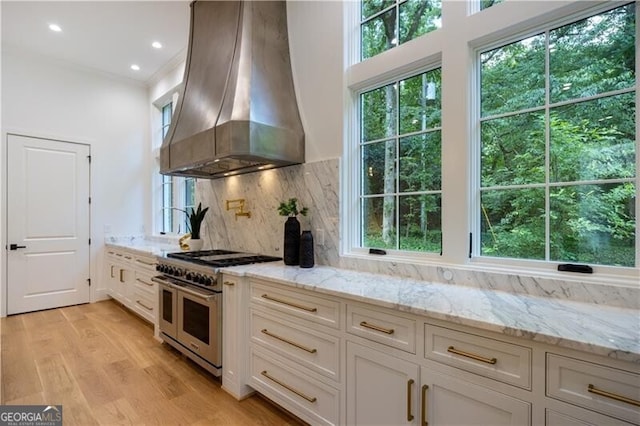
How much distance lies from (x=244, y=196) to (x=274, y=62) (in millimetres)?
1313

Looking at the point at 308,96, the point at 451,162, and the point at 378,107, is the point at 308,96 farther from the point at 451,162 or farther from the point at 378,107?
the point at 451,162

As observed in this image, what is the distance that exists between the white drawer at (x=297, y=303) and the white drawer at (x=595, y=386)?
36.3 inches

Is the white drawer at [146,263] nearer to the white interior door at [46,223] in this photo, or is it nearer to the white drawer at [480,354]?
the white interior door at [46,223]

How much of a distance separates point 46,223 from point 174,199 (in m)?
1.63

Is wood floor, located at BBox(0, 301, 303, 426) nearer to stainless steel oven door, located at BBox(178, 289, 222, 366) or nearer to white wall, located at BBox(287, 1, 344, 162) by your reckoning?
stainless steel oven door, located at BBox(178, 289, 222, 366)

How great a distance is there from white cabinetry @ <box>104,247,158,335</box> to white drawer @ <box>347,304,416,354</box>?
2.46 m

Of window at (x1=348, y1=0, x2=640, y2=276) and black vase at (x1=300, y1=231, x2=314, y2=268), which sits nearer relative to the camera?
window at (x1=348, y1=0, x2=640, y2=276)

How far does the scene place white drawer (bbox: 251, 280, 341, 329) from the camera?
1665mm

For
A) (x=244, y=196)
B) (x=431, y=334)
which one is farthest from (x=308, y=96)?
(x=431, y=334)

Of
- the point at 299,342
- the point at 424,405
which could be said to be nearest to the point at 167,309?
the point at 299,342

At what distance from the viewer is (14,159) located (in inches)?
154

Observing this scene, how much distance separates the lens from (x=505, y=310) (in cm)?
126

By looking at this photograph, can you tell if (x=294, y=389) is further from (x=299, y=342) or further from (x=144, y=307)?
(x=144, y=307)

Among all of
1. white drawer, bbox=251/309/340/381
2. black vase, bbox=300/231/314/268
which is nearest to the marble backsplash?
black vase, bbox=300/231/314/268
